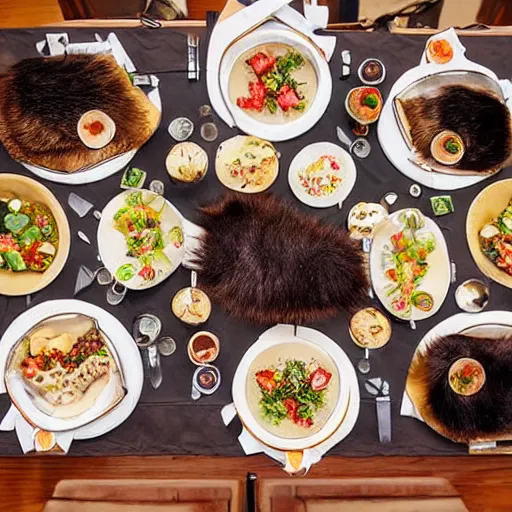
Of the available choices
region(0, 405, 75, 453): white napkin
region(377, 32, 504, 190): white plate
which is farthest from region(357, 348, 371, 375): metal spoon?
region(0, 405, 75, 453): white napkin

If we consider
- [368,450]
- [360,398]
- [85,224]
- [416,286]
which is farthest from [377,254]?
[85,224]

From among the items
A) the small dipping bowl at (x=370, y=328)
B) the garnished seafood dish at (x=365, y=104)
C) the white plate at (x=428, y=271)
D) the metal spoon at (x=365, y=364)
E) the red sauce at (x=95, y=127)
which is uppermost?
the garnished seafood dish at (x=365, y=104)

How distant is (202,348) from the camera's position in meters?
1.85

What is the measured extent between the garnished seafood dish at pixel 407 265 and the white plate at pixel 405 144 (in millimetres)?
139

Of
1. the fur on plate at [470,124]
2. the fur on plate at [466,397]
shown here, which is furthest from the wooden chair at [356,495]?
the fur on plate at [470,124]

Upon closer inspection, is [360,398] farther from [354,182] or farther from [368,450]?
[354,182]

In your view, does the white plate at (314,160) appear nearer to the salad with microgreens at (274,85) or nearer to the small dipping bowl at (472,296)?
the salad with microgreens at (274,85)

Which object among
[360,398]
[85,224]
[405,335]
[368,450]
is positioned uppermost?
[85,224]

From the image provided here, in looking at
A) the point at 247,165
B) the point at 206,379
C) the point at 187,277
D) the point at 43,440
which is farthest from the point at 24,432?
the point at 247,165

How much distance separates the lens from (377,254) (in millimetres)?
1896

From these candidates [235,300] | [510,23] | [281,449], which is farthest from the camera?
[510,23]

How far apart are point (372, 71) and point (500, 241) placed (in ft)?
2.43

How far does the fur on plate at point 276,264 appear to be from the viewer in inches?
64.0

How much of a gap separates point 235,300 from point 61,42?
1.09 metres
